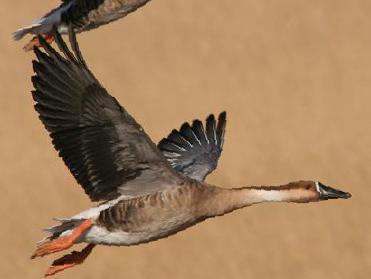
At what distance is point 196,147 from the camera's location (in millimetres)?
17531

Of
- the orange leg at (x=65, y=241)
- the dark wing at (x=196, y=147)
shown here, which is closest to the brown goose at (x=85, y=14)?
the dark wing at (x=196, y=147)

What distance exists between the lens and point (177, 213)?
1428cm

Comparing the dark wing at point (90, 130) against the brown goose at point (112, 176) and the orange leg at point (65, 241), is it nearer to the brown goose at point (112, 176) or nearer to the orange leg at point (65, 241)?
the brown goose at point (112, 176)

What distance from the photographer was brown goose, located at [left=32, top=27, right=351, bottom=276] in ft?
45.0

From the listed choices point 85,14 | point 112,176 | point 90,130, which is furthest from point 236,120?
point 90,130

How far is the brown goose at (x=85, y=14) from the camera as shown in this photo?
18.2 meters

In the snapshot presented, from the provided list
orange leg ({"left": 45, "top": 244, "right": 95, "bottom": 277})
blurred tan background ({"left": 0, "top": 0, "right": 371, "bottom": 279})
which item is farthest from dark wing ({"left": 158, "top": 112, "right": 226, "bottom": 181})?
blurred tan background ({"left": 0, "top": 0, "right": 371, "bottom": 279})

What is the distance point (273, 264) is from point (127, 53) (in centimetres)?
622

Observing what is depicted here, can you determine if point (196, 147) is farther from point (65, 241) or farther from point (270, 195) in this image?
Answer: point (65, 241)

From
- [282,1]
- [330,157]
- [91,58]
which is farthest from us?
[282,1]

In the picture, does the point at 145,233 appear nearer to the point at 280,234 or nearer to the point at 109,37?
the point at 280,234

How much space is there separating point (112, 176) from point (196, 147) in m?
3.35

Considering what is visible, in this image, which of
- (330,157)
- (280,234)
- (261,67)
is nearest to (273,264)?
(280,234)

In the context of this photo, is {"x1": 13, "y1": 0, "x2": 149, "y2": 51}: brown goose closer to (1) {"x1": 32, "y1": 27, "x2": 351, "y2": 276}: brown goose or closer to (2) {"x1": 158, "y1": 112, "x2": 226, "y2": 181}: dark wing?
(2) {"x1": 158, "y1": 112, "x2": 226, "y2": 181}: dark wing
